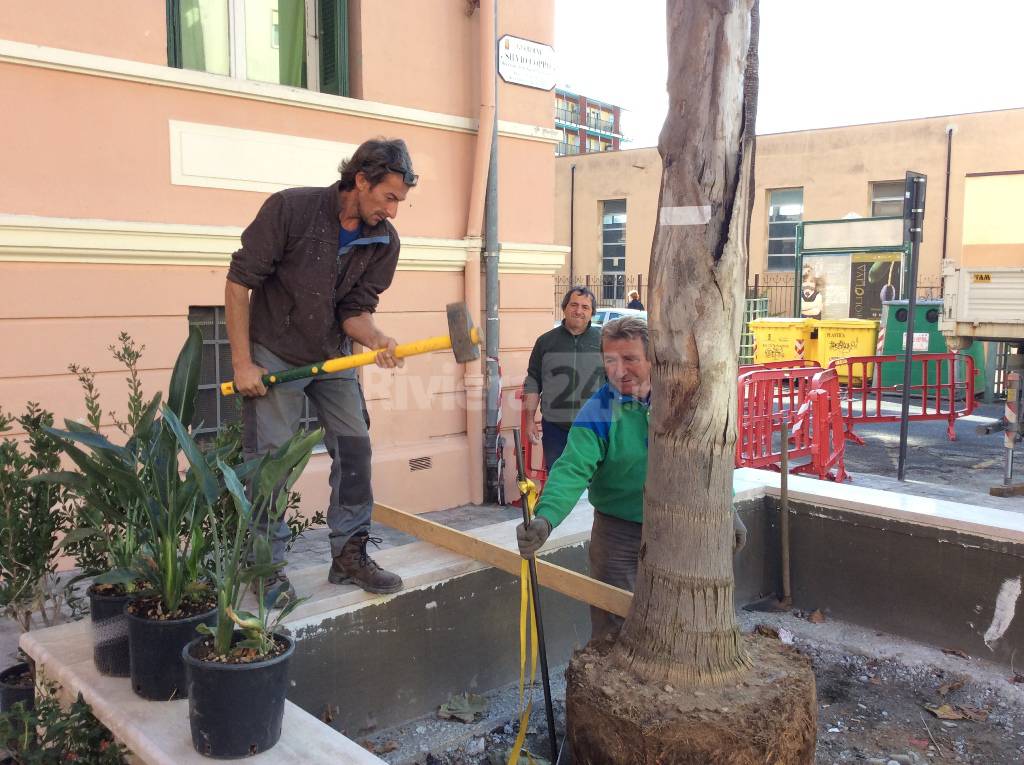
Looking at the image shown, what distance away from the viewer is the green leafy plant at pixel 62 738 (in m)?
2.34

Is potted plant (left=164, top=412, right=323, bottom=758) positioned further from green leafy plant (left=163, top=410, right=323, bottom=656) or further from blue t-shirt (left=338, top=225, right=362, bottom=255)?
blue t-shirt (left=338, top=225, right=362, bottom=255)

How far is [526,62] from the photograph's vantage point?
748 cm

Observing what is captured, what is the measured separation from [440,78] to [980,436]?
8499 millimetres

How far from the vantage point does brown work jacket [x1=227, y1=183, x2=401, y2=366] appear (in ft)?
10.4

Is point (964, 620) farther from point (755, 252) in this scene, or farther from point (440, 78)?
point (755, 252)

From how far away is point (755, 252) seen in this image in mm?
26625

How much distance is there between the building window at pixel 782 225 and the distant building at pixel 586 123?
39717 millimetres

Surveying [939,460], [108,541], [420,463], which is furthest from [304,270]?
[939,460]

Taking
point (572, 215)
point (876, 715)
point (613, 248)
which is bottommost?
point (876, 715)

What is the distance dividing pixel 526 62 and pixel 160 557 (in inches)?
236

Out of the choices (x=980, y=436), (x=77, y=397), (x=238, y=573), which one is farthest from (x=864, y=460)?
(x=238, y=573)

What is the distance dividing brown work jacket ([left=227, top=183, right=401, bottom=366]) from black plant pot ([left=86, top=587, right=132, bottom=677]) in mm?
1092

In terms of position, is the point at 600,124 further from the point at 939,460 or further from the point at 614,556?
the point at 614,556

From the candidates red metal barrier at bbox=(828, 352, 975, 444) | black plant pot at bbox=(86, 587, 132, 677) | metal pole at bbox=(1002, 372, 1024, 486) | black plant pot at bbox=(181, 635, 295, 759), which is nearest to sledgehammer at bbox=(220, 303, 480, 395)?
black plant pot at bbox=(86, 587, 132, 677)
